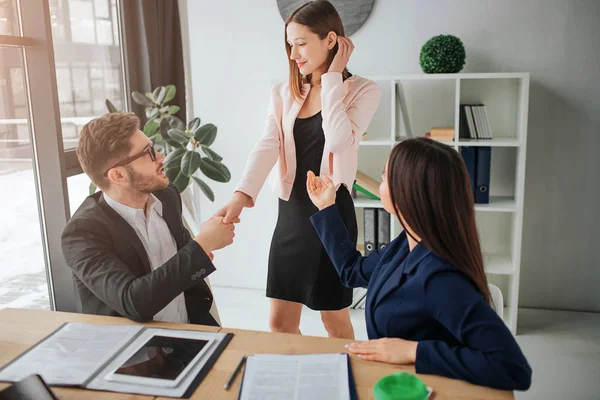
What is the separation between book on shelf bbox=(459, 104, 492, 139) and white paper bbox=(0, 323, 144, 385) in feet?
7.43

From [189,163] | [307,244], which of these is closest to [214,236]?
[307,244]

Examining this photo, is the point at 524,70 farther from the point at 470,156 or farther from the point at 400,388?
the point at 400,388

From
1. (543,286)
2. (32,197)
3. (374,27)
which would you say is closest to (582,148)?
(543,286)

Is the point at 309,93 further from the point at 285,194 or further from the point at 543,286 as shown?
the point at 543,286

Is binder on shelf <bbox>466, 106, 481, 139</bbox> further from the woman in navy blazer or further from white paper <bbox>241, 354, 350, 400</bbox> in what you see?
white paper <bbox>241, 354, 350, 400</bbox>

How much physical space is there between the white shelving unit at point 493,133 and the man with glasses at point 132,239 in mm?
1632

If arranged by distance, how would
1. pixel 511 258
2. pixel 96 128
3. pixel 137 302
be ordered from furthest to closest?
pixel 511 258
pixel 96 128
pixel 137 302

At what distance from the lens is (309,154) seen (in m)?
2.09

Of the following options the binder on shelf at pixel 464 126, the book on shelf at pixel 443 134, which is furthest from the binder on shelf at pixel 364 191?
the binder on shelf at pixel 464 126

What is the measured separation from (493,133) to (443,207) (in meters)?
2.27

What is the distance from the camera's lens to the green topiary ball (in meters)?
2.97

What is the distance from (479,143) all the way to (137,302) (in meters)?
2.14

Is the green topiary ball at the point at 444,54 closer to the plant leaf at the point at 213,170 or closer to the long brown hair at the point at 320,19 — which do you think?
the long brown hair at the point at 320,19

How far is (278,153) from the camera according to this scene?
2.14m
